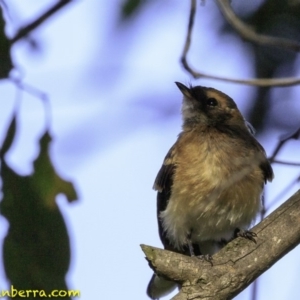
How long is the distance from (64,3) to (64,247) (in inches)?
55.8

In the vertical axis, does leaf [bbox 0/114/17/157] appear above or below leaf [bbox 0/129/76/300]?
above

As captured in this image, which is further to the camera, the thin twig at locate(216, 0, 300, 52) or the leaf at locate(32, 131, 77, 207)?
the leaf at locate(32, 131, 77, 207)

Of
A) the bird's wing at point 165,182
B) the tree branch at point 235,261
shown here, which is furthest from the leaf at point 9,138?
the bird's wing at point 165,182

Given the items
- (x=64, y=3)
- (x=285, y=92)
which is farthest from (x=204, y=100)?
(x=64, y=3)

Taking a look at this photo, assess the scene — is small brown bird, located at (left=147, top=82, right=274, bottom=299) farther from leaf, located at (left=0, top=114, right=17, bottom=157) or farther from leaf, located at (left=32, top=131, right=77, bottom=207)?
leaf, located at (left=0, top=114, right=17, bottom=157)

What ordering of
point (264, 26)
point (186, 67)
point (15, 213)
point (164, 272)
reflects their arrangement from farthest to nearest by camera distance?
point (264, 26)
point (15, 213)
point (164, 272)
point (186, 67)

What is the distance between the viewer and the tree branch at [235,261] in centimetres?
430

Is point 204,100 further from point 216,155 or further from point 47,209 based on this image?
point 47,209

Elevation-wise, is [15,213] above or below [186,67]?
below

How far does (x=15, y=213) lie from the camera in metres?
4.55

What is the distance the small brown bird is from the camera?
566 cm

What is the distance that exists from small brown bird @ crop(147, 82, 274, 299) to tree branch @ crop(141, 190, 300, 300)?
0.71 m

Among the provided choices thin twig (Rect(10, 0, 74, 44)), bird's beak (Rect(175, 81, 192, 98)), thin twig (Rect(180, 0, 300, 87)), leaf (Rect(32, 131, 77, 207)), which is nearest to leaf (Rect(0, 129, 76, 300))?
leaf (Rect(32, 131, 77, 207))

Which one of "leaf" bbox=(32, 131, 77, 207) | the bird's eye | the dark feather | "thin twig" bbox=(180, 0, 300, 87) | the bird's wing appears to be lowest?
the bird's wing
